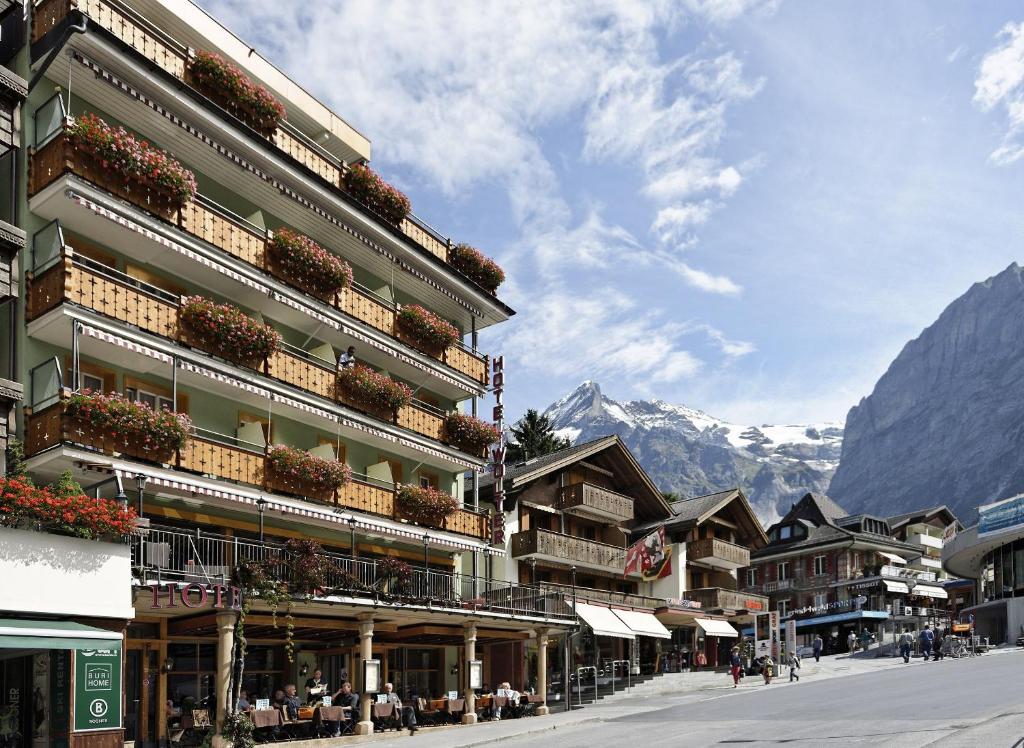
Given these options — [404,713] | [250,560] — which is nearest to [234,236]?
[250,560]

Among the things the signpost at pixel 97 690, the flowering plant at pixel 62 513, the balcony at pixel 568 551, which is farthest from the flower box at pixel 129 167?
the balcony at pixel 568 551

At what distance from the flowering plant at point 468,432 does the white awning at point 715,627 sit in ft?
72.2

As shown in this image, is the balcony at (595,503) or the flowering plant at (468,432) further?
the balcony at (595,503)

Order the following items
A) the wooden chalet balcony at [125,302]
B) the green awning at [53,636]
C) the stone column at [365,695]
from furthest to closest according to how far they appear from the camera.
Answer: the stone column at [365,695] → the wooden chalet balcony at [125,302] → the green awning at [53,636]

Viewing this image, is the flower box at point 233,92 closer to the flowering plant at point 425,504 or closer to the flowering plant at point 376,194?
the flowering plant at point 376,194

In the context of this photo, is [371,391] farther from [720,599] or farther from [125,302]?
[720,599]

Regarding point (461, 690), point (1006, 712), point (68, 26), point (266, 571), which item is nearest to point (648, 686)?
point (461, 690)

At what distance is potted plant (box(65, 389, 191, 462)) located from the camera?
25141 millimetres

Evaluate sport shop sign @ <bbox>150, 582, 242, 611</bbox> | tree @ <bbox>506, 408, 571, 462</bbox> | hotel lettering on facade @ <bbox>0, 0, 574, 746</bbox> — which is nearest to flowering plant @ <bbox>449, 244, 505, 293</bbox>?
hotel lettering on facade @ <bbox>0, 0, 574, 746</bbox>

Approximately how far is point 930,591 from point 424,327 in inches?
2675

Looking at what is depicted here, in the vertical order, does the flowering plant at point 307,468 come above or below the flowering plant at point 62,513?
above

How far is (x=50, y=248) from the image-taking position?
2680cm

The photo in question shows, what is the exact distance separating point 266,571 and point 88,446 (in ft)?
16.7

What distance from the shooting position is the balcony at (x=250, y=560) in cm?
2647
